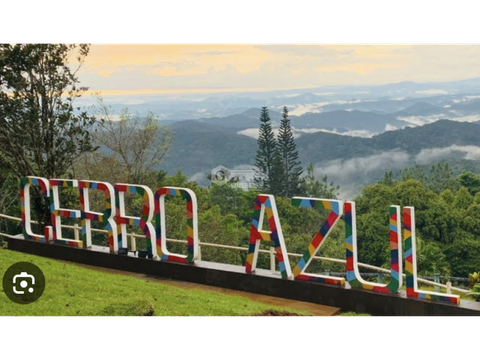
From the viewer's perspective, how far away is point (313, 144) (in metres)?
73.9

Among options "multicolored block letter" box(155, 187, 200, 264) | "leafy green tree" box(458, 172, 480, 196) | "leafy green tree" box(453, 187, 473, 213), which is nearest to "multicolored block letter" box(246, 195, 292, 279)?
"multicolored block letter" box(155, 187, 200, 264)

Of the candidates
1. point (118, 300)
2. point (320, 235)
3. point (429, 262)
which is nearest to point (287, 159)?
point (429, 262)

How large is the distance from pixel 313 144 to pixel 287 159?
2324 cm

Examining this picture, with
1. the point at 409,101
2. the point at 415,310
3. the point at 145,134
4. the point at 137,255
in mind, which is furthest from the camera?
the point at 409,101

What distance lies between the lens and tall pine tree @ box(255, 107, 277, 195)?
161 feet

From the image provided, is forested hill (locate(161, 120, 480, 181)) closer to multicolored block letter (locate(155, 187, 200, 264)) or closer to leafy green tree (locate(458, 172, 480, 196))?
leafy green tree (locate(458, 172, 480, 196))

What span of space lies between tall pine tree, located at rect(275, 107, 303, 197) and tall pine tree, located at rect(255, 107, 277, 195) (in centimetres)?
66

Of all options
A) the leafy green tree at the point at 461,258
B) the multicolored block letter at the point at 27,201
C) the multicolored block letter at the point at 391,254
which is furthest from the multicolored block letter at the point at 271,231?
the leafy green tree at the point at 461,258

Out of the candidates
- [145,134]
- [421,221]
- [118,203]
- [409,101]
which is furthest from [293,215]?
[409,101]

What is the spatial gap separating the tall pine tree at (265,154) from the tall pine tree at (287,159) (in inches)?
26.2

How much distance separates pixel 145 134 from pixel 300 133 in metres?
49.4

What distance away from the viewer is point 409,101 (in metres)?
99.0

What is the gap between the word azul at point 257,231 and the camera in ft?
27.2

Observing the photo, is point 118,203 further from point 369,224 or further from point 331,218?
point 369,224
